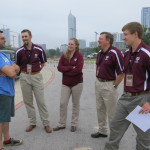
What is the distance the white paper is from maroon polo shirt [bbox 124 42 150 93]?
27cm

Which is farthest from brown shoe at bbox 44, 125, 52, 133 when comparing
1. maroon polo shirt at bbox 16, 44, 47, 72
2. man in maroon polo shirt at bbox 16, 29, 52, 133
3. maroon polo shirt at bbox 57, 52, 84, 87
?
maroon polo shirt at bbox 16, 44, 47, 72

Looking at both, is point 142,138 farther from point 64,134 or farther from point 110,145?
point 64,134

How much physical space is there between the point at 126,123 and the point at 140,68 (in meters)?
0.85

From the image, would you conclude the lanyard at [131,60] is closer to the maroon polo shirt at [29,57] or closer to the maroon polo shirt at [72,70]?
the maroon polo shirt at [72,70]

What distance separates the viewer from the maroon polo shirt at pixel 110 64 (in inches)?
142

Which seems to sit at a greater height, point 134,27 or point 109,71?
point 134,27

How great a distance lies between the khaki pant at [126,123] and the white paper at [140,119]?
0.12 metres

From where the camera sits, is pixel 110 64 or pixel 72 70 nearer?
pixel 110 64

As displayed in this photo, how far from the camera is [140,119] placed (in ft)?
8.79

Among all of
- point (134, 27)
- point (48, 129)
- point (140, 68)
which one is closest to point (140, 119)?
point (140, 68)

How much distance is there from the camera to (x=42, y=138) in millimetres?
4020

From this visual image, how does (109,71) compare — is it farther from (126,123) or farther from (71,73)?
(126,123)

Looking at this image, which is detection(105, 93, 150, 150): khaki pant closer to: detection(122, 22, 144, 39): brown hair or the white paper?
the white paper

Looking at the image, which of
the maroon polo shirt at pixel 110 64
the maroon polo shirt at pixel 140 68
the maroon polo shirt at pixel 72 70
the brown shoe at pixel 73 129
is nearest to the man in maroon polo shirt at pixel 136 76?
the maroon polo shirt at pixel 140 68
